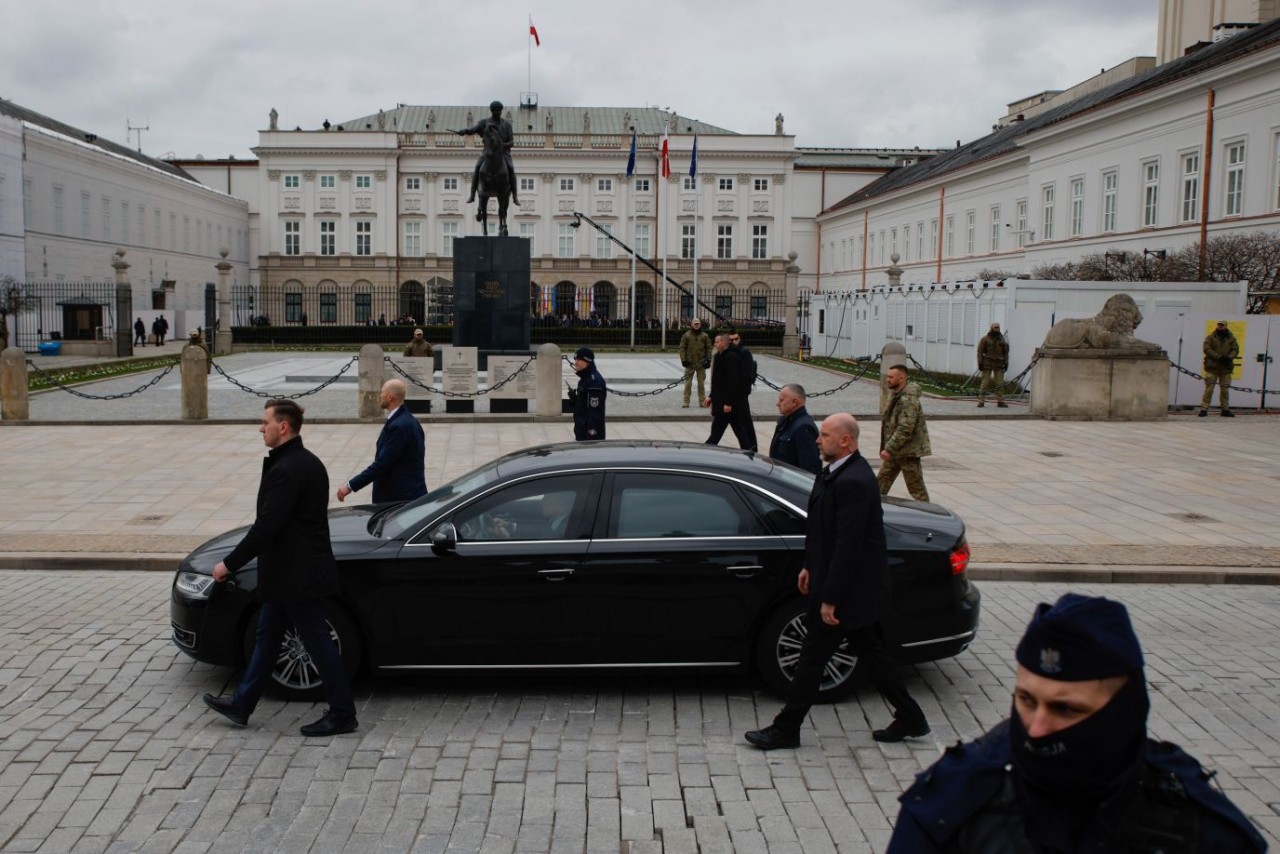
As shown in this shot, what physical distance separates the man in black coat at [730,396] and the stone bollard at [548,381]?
300 inches

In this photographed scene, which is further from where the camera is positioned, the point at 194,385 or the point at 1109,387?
the point at 1109,387

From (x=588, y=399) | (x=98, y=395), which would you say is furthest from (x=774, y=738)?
(x=98, y=395)

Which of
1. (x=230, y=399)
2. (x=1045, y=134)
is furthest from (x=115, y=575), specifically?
(x=1045, y=134)

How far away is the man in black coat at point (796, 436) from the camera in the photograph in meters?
9.07

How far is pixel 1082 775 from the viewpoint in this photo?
2121 millimetres

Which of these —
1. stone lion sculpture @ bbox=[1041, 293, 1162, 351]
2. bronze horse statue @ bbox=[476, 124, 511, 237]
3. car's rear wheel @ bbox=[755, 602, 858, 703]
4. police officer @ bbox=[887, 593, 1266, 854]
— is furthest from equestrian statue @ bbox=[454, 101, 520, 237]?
police officer @ bbox=[887, 593, 1266, 854]

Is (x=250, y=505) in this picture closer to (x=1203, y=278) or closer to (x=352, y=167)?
(x=1203, y=278)

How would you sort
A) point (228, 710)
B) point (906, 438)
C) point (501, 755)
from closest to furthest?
point (501, 755), point (228, 710), point (906, 438)

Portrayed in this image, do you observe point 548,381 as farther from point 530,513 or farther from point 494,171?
point 530,513

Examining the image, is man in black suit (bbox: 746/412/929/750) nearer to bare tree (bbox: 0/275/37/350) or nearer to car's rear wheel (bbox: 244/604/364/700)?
car's rear wheel (bbox: 244/604/364/700)

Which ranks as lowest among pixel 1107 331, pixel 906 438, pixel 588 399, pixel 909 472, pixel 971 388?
pixel 971 388

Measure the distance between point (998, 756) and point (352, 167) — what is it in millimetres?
88637

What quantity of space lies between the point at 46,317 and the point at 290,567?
49.7 m

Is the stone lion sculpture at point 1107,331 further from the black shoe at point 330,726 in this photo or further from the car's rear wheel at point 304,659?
the black shoe at point 330,726
